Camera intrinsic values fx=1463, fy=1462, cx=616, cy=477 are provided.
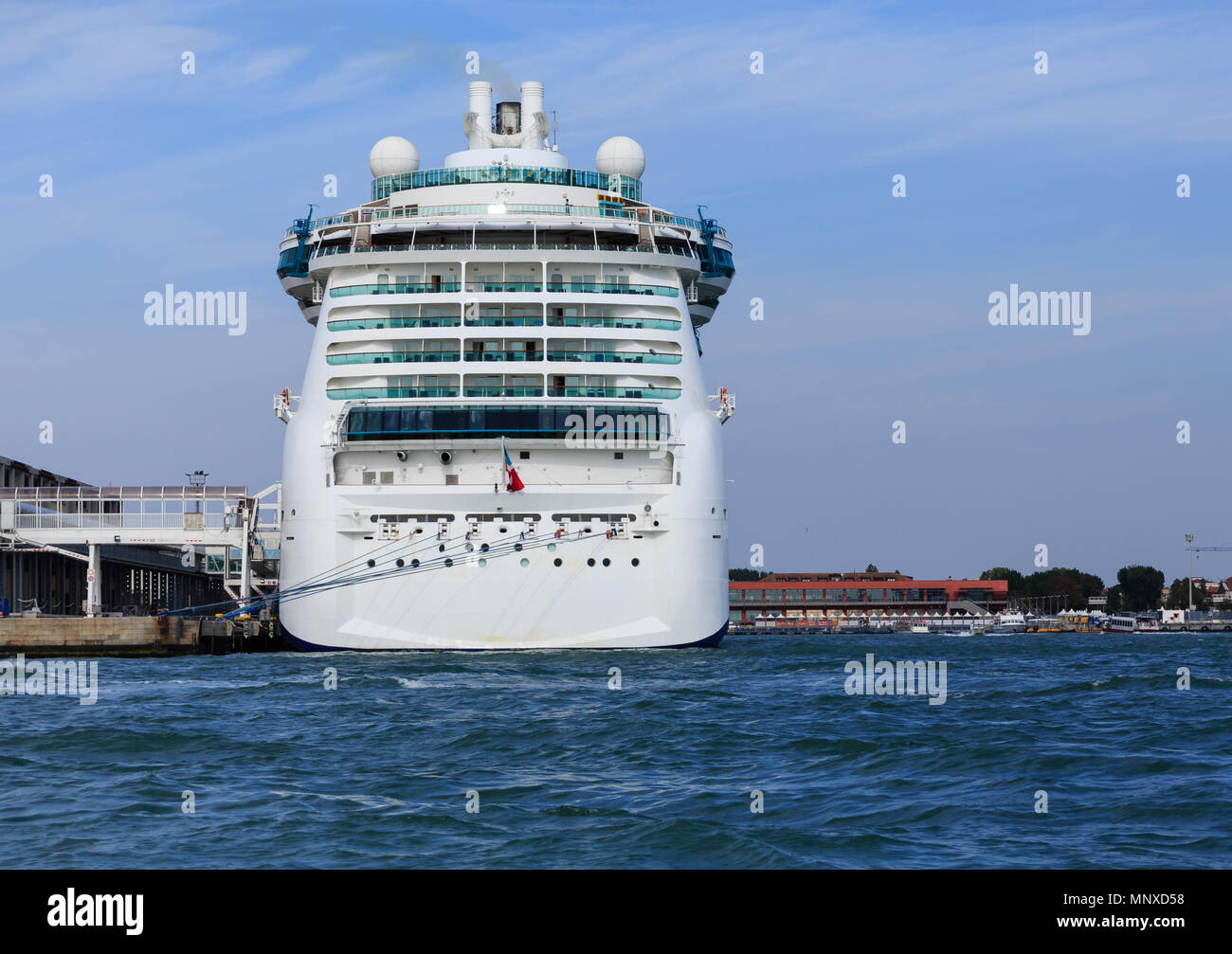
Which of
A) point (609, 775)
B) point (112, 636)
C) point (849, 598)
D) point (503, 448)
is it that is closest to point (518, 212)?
point (503, 448)

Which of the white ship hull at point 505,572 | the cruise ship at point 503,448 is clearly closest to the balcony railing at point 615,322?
the cruise ship at point 503,448

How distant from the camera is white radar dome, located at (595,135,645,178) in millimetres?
64688

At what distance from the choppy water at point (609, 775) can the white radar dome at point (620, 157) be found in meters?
33.8

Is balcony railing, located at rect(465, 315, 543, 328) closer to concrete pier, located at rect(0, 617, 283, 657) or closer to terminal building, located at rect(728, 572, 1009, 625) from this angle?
concrete pier, located at rect(0, 617, 283, 657)

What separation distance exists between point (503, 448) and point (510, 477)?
3.55ft

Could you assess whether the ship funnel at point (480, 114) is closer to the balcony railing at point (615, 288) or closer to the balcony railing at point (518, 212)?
the balcony railing at point (518, 212)

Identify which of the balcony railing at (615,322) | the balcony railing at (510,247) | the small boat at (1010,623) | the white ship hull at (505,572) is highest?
the balcony railing at (510,247)

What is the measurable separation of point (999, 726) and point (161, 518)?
4370cm

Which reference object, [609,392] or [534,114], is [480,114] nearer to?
[534,114]

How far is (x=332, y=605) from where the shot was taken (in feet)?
145

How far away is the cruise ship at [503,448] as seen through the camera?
4347 centimetres
